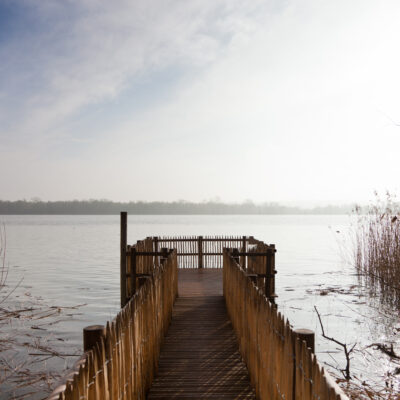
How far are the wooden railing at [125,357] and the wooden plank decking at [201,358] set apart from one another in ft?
1.16

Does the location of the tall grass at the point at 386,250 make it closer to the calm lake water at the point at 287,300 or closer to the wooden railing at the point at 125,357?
the calm lake water at the point at 287,300

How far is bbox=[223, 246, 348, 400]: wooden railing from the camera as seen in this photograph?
258cm

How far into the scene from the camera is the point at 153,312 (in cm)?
552

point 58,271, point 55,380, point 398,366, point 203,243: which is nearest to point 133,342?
point 55,380

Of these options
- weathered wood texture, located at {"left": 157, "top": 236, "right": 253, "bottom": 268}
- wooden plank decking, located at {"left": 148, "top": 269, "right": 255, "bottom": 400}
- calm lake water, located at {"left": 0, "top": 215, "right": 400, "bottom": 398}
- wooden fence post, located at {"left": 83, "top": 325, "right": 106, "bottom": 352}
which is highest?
wooden fence post, located at {"left": 83, "top": 325, "right": 106, "bottom": 352}

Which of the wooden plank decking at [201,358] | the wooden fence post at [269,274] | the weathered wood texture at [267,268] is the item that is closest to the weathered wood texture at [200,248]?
the weathered wood texture at [267,268]

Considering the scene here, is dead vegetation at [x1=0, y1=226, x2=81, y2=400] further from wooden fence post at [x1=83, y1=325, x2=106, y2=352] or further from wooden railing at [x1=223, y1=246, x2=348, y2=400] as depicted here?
wooden fence post at [x1=83, y1=325, x2=106, y2=352]

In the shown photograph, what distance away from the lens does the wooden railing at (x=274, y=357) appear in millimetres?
2584

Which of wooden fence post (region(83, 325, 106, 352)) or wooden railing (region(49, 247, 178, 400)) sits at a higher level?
wooden fence post (region(83, 325, 106, 352))

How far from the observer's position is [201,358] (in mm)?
6086

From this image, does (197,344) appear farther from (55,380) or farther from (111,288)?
(111,288)

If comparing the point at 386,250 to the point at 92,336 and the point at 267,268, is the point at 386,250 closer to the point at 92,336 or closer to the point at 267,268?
the point at 267,268

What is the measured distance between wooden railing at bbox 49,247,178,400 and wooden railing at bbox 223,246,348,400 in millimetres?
1384

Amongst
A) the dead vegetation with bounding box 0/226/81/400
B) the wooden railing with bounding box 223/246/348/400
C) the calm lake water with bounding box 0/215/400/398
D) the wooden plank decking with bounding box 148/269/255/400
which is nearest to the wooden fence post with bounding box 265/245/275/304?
the wooden plank decking with bounding box 148/269/255/400
